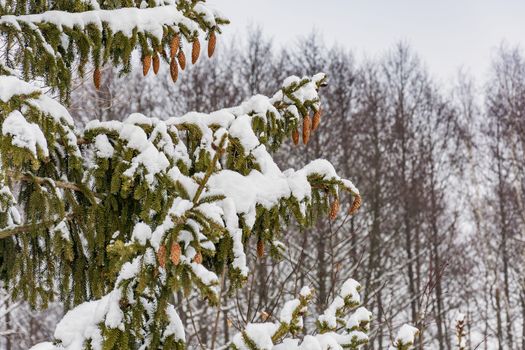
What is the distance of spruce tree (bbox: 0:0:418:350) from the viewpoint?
100 inches

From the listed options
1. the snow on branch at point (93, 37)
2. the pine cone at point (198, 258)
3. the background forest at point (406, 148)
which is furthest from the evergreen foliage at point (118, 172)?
the background forest at point (406, 148)

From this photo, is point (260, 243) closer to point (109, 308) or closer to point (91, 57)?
point (109, 308)

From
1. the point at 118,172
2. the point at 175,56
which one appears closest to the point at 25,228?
the point at 118,172

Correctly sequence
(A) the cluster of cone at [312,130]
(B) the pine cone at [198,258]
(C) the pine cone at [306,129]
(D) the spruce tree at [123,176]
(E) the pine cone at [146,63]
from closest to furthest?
(B) the pine cone at [198,258]
(D) the spruce tree at [123,176]
(A) the cluster of cone at [312,130]
(C) the pine cone at [306,129]
(E) the pine cone at [146,63]

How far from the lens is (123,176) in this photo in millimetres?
3051

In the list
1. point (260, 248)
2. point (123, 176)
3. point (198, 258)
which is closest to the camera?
point (198, 258)

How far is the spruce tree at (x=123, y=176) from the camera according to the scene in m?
2.54

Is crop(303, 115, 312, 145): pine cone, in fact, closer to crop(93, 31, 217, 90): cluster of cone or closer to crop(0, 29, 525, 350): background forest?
crop(93, 31, 217, 90): cluster of cone

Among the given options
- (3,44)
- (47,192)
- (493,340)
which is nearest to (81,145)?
(47,192)

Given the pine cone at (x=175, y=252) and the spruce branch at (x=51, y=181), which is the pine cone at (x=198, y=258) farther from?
the spruce branch at (x=51, y=181)

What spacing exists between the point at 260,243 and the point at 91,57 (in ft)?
5.27

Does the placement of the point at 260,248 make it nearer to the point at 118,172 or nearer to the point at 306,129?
the point at 306,129

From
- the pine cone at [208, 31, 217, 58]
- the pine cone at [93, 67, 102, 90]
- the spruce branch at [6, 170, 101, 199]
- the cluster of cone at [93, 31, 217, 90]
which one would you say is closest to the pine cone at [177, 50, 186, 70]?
the cluster of cone at [93, 31, 217, 90]

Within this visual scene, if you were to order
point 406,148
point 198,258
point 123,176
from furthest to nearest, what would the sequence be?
point 406,148, point 123,176, point 198,258
